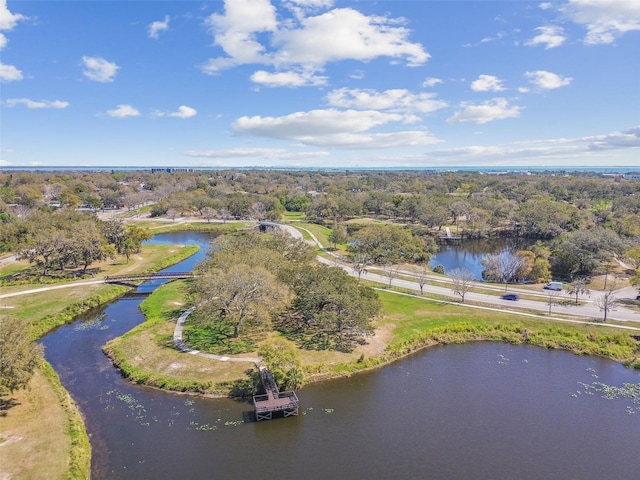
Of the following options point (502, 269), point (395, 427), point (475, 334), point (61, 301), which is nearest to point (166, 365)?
point (395, 427)

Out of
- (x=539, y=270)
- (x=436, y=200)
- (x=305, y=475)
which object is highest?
(x=436, y=200)

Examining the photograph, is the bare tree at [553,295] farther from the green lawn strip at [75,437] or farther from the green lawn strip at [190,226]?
the green lawn strip at [190,226]

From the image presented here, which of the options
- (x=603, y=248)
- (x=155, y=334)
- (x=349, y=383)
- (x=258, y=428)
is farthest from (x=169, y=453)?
(x=603, y=248)

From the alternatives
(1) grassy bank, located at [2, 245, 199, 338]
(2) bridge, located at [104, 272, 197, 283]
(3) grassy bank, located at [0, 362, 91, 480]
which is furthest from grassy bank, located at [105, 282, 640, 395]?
(2) bridge, located at [104, 272, 197, 283]

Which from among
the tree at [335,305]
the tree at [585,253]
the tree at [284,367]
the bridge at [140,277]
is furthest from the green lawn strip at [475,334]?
the bridge at [140,277]

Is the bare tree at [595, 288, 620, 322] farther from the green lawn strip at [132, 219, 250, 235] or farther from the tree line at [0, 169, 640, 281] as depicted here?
the green lawn strip at [132, 219, 250, 235]

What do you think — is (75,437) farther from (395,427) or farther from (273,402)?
(395,427)

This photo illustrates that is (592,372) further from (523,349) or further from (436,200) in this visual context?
(436,200)
